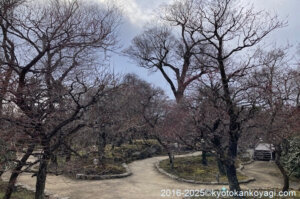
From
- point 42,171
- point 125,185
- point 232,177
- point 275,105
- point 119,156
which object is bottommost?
point 125,185

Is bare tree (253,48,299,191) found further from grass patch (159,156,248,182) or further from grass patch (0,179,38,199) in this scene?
grass patch (0,179,38,199)

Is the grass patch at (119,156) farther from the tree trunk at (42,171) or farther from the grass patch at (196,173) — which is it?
the tree trunk at (42,171)

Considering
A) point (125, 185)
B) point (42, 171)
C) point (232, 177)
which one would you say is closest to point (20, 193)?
point (42, 171)

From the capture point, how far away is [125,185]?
10.1m

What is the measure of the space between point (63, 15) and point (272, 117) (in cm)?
569

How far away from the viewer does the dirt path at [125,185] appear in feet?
27.4

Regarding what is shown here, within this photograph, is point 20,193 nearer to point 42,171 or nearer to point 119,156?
point 42,171

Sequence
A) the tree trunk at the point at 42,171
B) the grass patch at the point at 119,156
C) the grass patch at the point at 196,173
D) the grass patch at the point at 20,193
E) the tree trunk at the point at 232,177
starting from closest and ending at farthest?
the tree trunk at the point at 42,171, the tree trunk at the point at 232,177, the grass patch at the point at 20,193, the grass patch at the point at 196,173, the grass patch at the point at 119,156

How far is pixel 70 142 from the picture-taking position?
5414mm

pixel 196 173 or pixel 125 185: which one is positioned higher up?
pixel 196 173

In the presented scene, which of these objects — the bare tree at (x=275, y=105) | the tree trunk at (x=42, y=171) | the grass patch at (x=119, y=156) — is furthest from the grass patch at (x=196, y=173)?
the tree trunk at (x=42, y=171)

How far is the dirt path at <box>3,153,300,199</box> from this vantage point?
835 centimetres

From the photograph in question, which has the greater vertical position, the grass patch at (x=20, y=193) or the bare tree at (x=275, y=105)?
the bare tree at (x=275, y=105)

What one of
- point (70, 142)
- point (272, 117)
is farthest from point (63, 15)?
point (272, 117)
